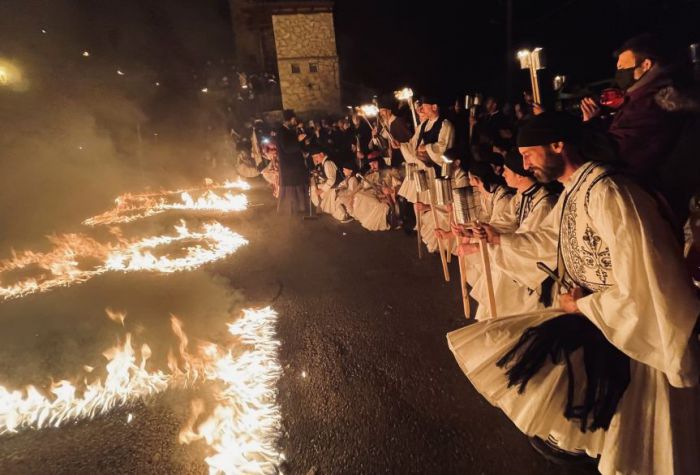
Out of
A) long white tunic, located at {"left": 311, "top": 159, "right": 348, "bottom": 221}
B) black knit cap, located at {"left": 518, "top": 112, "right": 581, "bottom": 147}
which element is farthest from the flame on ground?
black knit cap, located at {"left": 518, "top": 112, "right": 581, "bottom": 147}

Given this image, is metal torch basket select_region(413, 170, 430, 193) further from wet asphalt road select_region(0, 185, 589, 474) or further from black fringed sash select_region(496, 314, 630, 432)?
black fringed sash select_region(496, 314, 630, 432)

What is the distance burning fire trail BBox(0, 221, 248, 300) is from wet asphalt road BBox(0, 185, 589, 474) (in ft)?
8.08

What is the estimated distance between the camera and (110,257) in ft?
22.7

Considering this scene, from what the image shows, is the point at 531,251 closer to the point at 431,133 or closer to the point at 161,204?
the point at 431,133

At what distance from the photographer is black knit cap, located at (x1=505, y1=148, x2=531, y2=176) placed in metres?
3.16

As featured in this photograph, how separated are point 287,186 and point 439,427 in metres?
7.69

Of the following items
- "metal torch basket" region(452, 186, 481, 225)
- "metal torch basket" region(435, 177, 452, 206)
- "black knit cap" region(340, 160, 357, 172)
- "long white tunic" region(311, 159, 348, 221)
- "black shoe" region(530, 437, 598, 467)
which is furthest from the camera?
"black knit cap" region(340, 160, 357, 172)

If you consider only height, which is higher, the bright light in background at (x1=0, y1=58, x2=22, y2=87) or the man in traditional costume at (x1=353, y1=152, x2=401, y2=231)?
the bright light in background at (x1=0, y1=58, x2=22, y2=87)

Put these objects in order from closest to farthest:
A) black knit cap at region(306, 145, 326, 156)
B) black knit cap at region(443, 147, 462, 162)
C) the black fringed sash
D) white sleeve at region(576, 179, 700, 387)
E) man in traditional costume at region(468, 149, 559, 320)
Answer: white sleeve at region(576, 179, 700, 387) → the black fringed sash → man in traditional costume at region(468, 149, 559, 320) → black knit cap at region(443, 147, 462, 162) → black knit cap at region(306, 145, 326, 156)

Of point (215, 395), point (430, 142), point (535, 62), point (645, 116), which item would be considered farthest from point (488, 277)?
point (430, 142)

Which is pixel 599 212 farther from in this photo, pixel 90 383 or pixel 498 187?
pixel 90 383

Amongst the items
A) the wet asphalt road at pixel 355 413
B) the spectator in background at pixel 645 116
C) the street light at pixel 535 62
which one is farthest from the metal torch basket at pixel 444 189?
the spectator in background at pixel 645 116

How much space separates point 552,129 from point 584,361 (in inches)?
46.9

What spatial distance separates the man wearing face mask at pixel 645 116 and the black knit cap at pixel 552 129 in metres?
1.23
